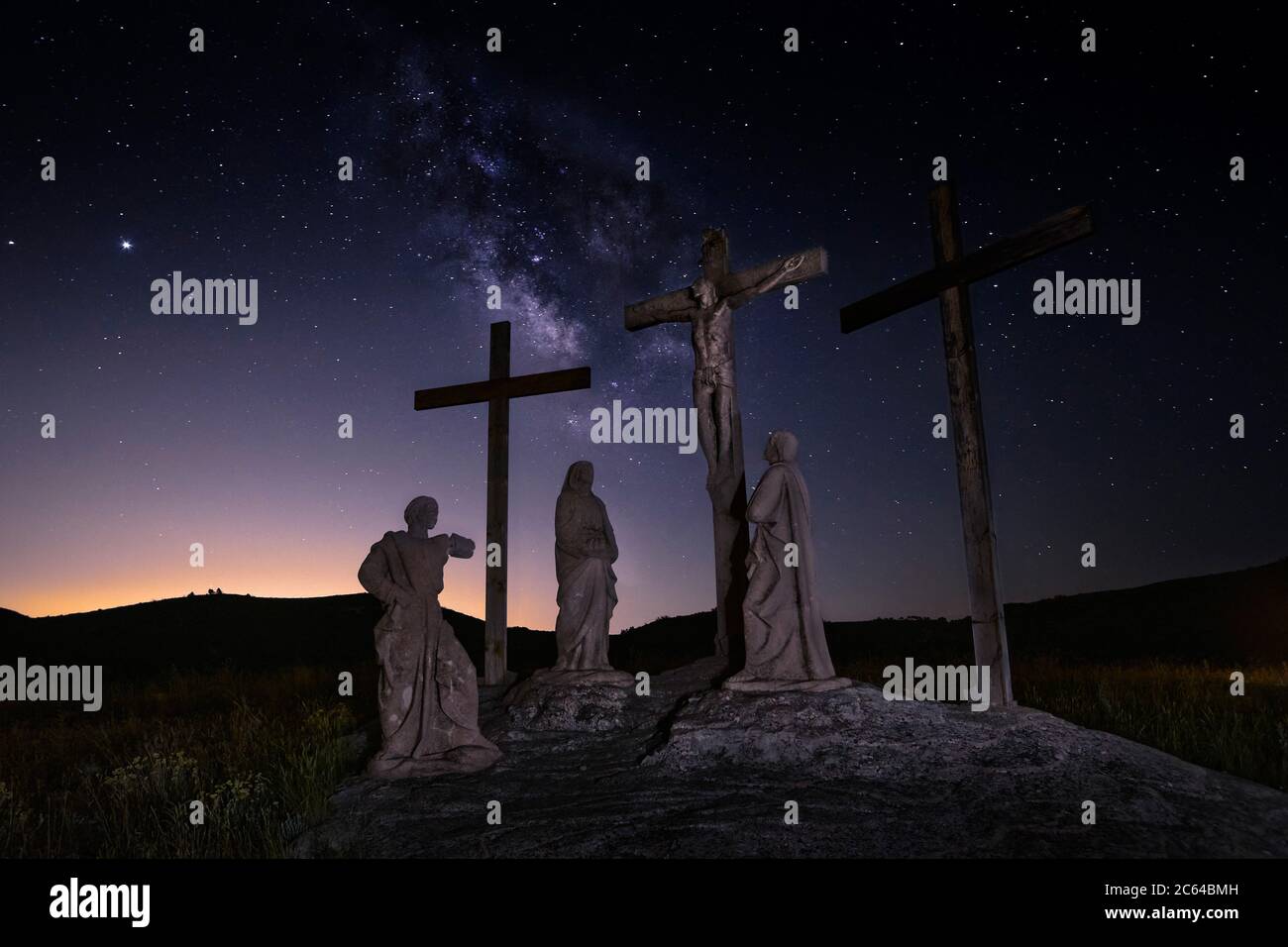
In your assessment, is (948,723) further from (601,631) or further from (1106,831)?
(601,631)

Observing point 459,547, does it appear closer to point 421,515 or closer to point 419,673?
point 421,515

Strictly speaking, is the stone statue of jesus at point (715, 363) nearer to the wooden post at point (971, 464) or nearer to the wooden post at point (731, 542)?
the wooden post at point (731, 542)

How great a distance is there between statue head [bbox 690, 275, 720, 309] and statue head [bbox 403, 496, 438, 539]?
463 cm

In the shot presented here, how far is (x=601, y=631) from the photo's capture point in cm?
988

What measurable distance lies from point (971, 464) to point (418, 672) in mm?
6150

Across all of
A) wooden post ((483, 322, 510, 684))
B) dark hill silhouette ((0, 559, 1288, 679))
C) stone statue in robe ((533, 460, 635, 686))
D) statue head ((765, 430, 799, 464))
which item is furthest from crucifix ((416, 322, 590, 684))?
dark hill silhouette ((0, 559, 1288, 679))

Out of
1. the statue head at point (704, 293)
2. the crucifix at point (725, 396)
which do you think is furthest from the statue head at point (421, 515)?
the statue head at point (704, 293)

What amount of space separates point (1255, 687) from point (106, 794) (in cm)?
1365

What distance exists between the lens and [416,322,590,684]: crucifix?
12039mm

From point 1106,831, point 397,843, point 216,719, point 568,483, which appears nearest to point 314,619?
point 216,719

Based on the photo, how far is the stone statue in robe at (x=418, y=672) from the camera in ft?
24.8

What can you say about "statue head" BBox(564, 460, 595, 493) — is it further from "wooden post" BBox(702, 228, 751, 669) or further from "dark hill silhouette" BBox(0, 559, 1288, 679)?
"dark hill silhouette" BBox(0, 559, 1288, 679)

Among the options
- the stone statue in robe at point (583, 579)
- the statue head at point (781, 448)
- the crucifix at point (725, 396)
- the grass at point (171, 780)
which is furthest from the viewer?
the crucifix at point (725, 396)

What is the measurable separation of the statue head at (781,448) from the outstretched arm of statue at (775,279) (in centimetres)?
226
